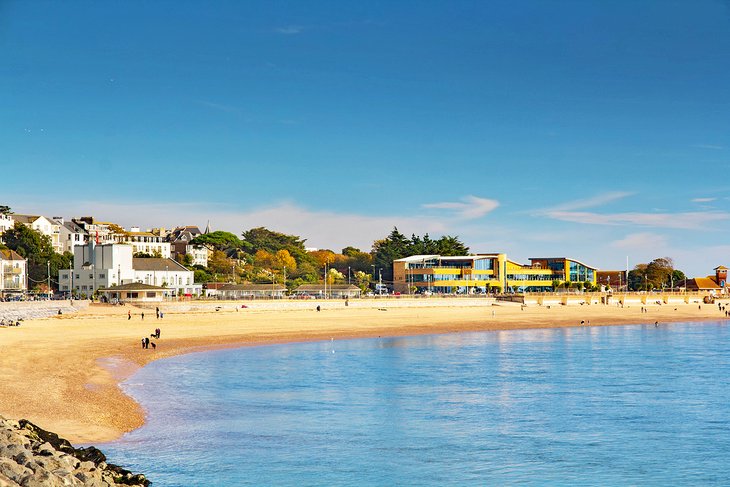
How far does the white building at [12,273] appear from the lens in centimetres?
9825

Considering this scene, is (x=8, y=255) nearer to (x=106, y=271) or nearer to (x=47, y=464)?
(x=106, y=271)

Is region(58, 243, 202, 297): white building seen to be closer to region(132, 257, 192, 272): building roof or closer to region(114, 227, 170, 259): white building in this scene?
region(132, 257, 192, 272): building roof

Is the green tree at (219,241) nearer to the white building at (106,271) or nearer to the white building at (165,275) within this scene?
the white building at (165,275)

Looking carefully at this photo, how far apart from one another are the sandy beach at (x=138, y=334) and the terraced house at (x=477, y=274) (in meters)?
22.8

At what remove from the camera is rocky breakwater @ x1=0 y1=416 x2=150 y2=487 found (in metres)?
14.5

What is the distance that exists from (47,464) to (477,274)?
121495 millimetres

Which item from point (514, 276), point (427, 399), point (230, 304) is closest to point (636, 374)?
point (427, 399)

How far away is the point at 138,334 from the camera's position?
183 feet

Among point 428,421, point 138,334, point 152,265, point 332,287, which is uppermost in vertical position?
point 152,265

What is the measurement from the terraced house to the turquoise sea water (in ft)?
276

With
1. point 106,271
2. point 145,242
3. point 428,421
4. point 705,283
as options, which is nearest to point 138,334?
point 428,421

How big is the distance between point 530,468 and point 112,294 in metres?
75.3

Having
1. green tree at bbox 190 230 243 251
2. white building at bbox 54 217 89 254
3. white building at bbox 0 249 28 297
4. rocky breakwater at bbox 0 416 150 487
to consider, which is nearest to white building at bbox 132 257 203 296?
white building at bbox 0 249 28 297

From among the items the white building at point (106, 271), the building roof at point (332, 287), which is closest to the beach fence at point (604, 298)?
the building roof at point (332, 287)
